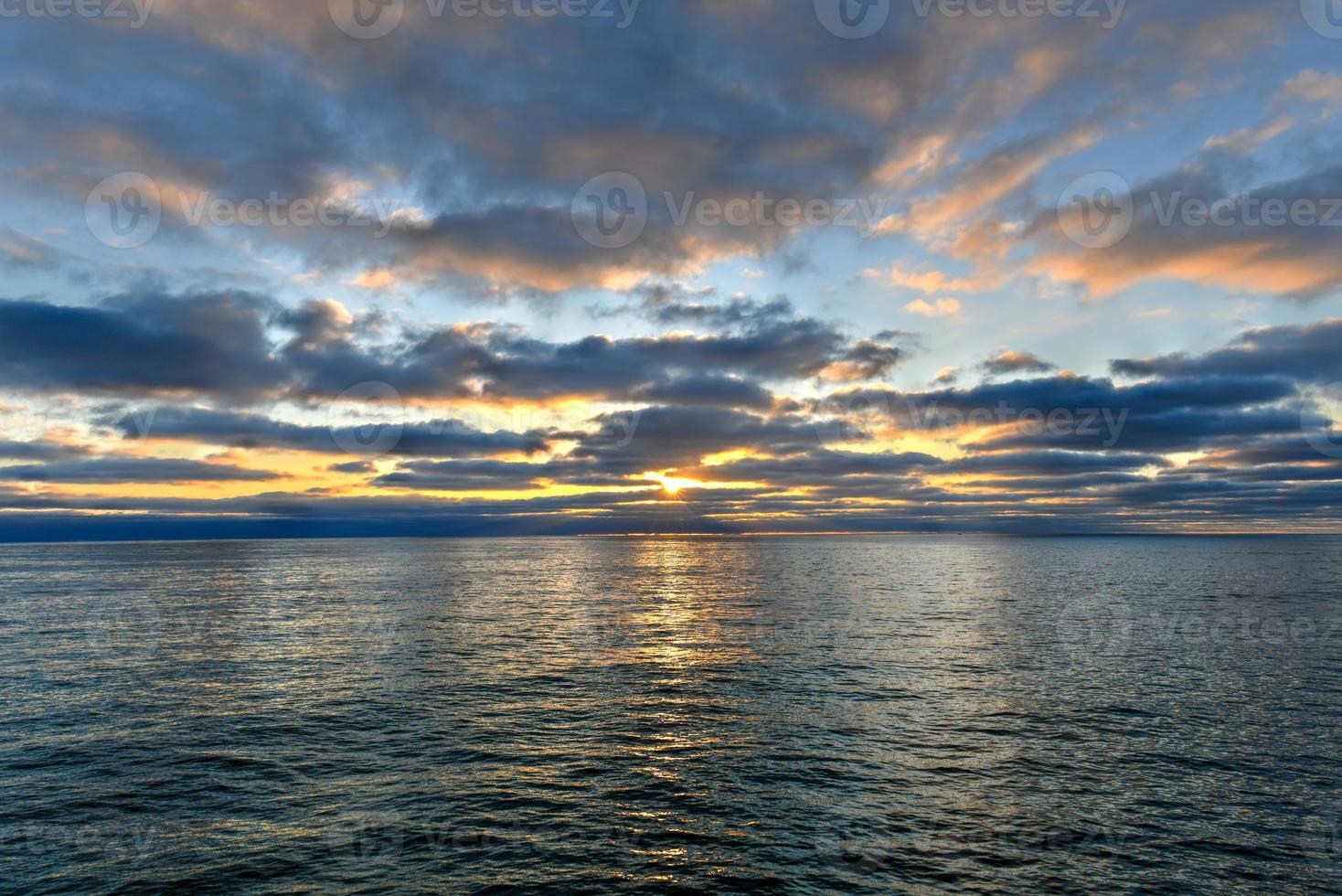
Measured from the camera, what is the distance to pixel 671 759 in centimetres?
3944

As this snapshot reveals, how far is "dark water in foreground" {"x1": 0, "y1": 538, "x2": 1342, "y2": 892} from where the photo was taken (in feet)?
90.9

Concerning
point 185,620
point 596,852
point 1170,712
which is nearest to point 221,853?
point 596,852

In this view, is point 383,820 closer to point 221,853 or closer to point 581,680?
point 221,853

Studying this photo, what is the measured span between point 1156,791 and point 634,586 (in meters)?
126

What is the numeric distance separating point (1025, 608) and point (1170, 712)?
2485 inches

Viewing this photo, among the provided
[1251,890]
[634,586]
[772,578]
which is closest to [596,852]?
[1251,890]

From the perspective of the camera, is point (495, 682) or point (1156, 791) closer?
point (1156, 791)

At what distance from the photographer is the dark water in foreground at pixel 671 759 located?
2770cm

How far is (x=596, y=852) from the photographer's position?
94.2 feet

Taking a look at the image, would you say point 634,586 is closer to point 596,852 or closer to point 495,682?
point 495,682

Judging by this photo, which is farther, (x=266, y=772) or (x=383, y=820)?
(x=266, y=772)

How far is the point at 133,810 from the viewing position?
32500mm

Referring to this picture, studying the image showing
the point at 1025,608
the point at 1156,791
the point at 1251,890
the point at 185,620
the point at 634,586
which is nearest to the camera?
the point at 1251,890

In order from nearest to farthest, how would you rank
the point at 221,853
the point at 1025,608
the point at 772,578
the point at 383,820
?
→ the point at 221,853 → the point at 383,820 → the point at 1025,608 → the point at 772,578
